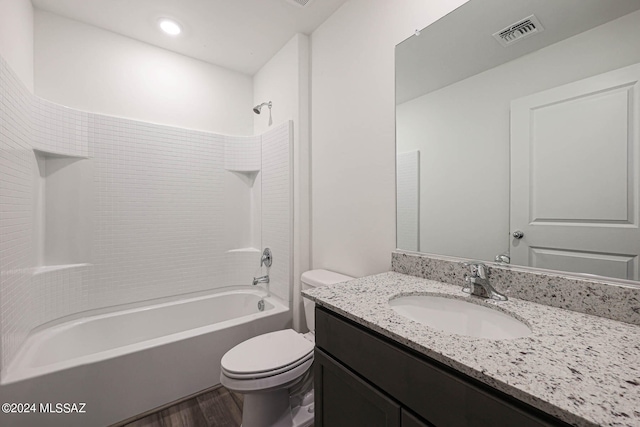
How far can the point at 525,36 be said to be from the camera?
95 centimetres

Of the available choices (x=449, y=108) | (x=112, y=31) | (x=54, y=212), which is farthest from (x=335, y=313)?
(x=112, y=31)

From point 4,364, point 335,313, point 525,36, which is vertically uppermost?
point 525,36

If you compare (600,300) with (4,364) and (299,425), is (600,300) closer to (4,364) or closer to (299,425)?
(299,425)

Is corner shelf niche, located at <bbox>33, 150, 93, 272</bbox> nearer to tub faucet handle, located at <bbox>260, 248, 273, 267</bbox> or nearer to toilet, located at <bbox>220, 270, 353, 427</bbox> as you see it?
tub faucet handle, located at <bbox>260, 248, 273, 267</bbox>

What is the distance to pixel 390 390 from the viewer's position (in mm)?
714

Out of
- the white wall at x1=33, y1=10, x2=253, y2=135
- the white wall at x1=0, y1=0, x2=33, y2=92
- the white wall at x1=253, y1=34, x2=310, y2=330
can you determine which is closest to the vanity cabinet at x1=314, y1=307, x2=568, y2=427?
the white wall at x1=253, y1=34, x2=310, y2=330

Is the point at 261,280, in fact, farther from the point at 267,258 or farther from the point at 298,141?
the point at 298,141

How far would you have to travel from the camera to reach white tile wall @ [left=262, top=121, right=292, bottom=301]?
2121mm

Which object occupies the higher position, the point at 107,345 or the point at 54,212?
the point at 54,212

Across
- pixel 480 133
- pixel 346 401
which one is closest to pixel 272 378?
pixel 346 401

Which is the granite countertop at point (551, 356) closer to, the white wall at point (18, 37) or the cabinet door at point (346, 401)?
the cabinet door at point (346, 401)

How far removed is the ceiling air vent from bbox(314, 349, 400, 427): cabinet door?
1.30 meters

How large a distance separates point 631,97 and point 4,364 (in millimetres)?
2695

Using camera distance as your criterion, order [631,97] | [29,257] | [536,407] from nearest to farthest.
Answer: [536,407] → [631,97] → [29,257]
